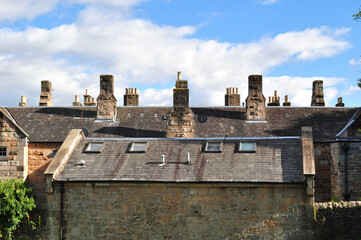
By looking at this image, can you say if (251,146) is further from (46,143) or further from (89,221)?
(46,143)

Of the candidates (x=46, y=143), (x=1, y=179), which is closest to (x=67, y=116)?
(x=46, y=143)

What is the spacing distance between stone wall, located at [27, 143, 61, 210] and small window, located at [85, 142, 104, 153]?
708 centimetres

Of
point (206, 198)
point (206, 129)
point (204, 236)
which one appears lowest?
point (204, 236)

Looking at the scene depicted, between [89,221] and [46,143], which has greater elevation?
[46,143]

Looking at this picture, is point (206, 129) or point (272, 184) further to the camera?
point (206, 129)

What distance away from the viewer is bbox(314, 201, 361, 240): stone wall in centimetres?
1520

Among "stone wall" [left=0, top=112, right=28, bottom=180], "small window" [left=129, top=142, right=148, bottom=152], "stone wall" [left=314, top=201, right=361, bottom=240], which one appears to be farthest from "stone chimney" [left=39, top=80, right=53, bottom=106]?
"stone wall" [left=314, top=201, right=361, bottom=240]

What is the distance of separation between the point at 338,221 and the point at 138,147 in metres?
8.97

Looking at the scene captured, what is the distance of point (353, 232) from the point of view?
15.4m

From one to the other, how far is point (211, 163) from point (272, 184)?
111 inches

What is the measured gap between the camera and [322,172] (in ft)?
78.6

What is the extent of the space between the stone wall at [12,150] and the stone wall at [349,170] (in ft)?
58.2

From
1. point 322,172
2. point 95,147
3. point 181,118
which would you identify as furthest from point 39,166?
point 322,172

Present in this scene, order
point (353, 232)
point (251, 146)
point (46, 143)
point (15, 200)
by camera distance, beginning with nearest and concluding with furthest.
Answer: point (353, 232) → point (251, 146) → point (15, 200) → point (46, 143)
